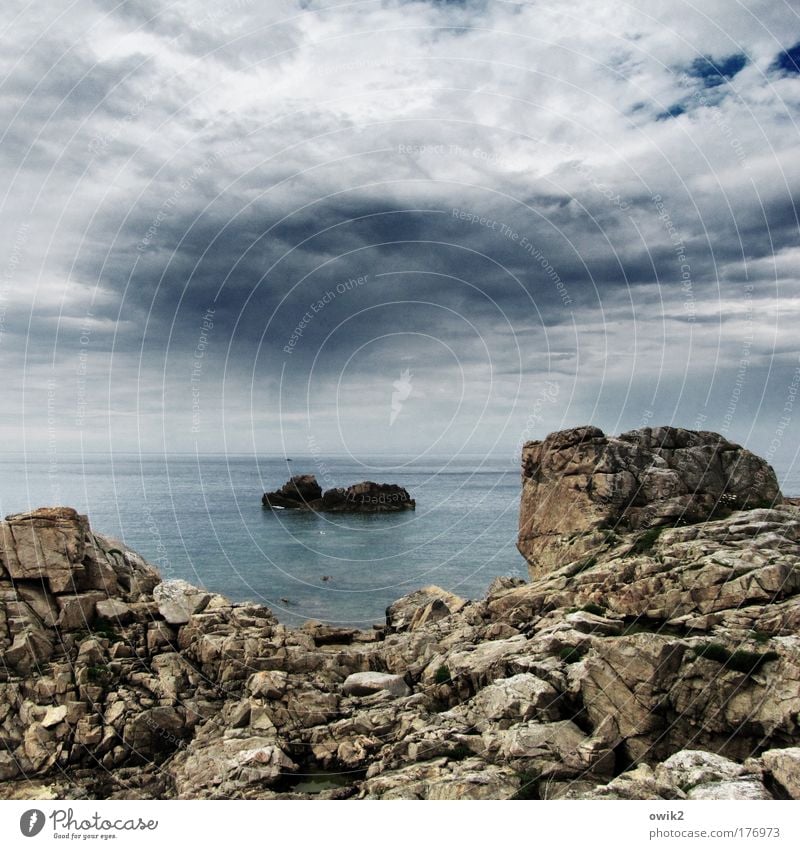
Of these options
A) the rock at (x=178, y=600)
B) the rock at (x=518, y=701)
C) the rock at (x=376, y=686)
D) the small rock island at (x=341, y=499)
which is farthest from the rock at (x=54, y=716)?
the small rock island at (x=341, y=499)

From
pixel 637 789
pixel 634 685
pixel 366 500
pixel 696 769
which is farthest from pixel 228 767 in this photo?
pixel 366 500

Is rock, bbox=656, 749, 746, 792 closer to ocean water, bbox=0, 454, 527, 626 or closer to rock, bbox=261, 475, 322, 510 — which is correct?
ocean water, bbox=0, 454, 527, 626

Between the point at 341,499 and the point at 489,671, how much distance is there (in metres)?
123

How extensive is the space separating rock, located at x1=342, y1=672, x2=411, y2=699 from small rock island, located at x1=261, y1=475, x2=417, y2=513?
113m

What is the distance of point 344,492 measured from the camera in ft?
506

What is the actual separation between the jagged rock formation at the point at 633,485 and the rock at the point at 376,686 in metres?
12.6

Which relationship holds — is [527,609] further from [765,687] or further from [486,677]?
[765,687]

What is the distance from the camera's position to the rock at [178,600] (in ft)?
118

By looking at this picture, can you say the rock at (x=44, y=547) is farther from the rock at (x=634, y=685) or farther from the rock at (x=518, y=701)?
the rock at (x=634, y=685)

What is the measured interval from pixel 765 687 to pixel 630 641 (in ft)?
16.7

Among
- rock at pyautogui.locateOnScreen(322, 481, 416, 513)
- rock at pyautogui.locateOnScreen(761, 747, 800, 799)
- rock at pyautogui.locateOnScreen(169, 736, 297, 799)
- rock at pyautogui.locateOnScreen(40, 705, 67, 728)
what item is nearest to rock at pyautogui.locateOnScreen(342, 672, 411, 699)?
rock at pyautogui.locateOnScreen(169, 736, 297, 799)

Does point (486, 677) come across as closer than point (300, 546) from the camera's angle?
Yes

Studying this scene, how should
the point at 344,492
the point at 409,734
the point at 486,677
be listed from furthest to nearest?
the point at 344,492, the point at 486,677, the point at 409,734
